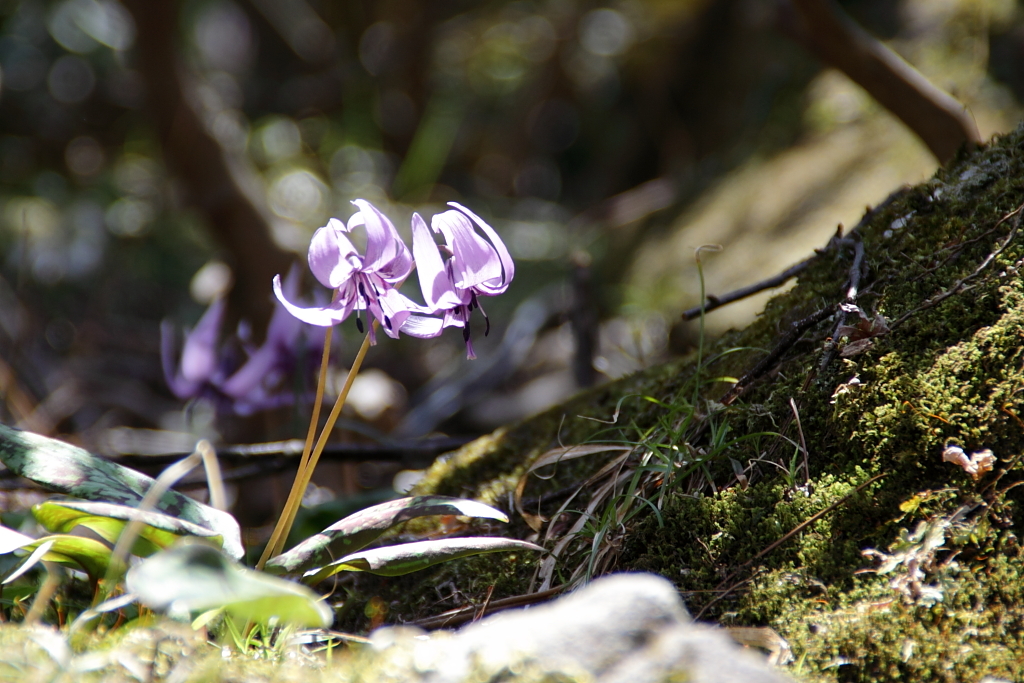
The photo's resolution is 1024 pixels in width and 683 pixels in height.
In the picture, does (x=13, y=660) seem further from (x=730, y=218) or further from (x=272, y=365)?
(x=730, y=218)

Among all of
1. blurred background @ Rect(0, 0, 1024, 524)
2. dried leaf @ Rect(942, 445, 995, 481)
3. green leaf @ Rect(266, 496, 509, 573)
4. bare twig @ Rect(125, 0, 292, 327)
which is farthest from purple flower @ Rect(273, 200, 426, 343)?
bare twig @ Rect(125, 0, 292, 327)

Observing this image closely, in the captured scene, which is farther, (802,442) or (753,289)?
(753,289)

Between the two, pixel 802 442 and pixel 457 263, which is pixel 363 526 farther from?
pixel 802 442

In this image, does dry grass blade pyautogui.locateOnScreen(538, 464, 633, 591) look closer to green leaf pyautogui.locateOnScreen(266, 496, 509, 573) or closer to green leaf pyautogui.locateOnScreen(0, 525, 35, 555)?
green leaf pyautogui.locateOnScreen(266, 496, 509, 573)

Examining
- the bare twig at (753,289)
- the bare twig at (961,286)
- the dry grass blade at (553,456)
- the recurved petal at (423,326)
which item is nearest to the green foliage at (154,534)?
the dry grass blade at (553,456)

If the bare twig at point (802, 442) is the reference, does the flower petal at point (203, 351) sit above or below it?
below

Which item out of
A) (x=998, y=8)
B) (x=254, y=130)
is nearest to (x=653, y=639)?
(x=998, y=8)

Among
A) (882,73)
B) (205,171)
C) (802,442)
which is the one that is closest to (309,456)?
(802,442)

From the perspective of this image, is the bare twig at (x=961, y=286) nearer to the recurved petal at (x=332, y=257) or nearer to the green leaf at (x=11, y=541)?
the recurved petal at (x=332, y=257)
